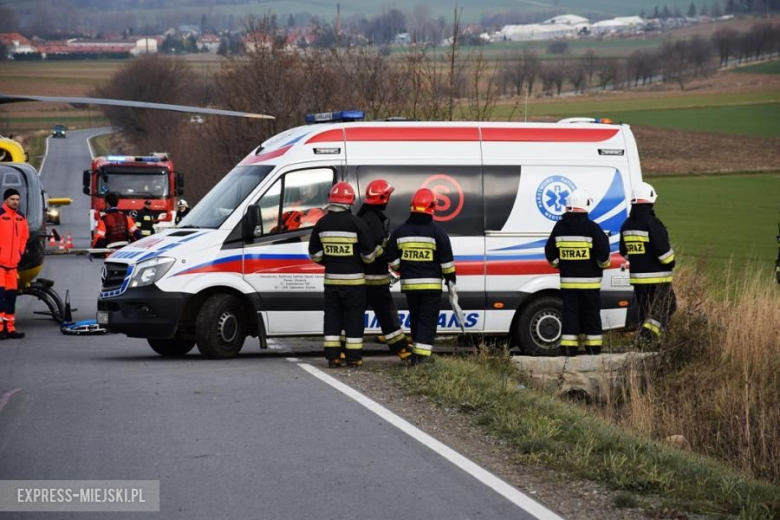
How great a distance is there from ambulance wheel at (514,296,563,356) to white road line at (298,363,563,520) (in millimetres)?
3226

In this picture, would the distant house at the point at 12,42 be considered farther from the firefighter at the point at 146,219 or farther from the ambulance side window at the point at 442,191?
the ambulance side window at the point at 442,191

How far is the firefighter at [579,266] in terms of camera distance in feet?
42.0

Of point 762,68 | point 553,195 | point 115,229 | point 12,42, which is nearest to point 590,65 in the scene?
point 762,68

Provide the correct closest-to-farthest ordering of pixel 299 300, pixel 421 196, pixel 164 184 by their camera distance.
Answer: pixel 421 196
pixel 299 300
pixel 164 184

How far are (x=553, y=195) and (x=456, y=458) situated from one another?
655cm

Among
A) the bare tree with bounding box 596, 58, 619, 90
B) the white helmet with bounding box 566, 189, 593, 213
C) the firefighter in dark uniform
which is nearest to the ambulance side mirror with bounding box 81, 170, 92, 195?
the firefighter in dark uniform

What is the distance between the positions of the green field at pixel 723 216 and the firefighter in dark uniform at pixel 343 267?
14.6 metres

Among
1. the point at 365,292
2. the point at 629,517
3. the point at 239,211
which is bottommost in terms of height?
the point at 629,517

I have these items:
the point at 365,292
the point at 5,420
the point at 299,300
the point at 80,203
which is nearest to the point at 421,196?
the point at 365,292

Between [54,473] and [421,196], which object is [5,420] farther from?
[421,196]

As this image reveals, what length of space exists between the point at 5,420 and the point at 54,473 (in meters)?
2.10

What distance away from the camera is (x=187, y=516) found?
6.46m

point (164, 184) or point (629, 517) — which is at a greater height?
point (164, 184)

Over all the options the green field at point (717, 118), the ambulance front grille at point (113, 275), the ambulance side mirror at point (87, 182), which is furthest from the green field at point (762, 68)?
the ambulance front grille at point (113, 275)
